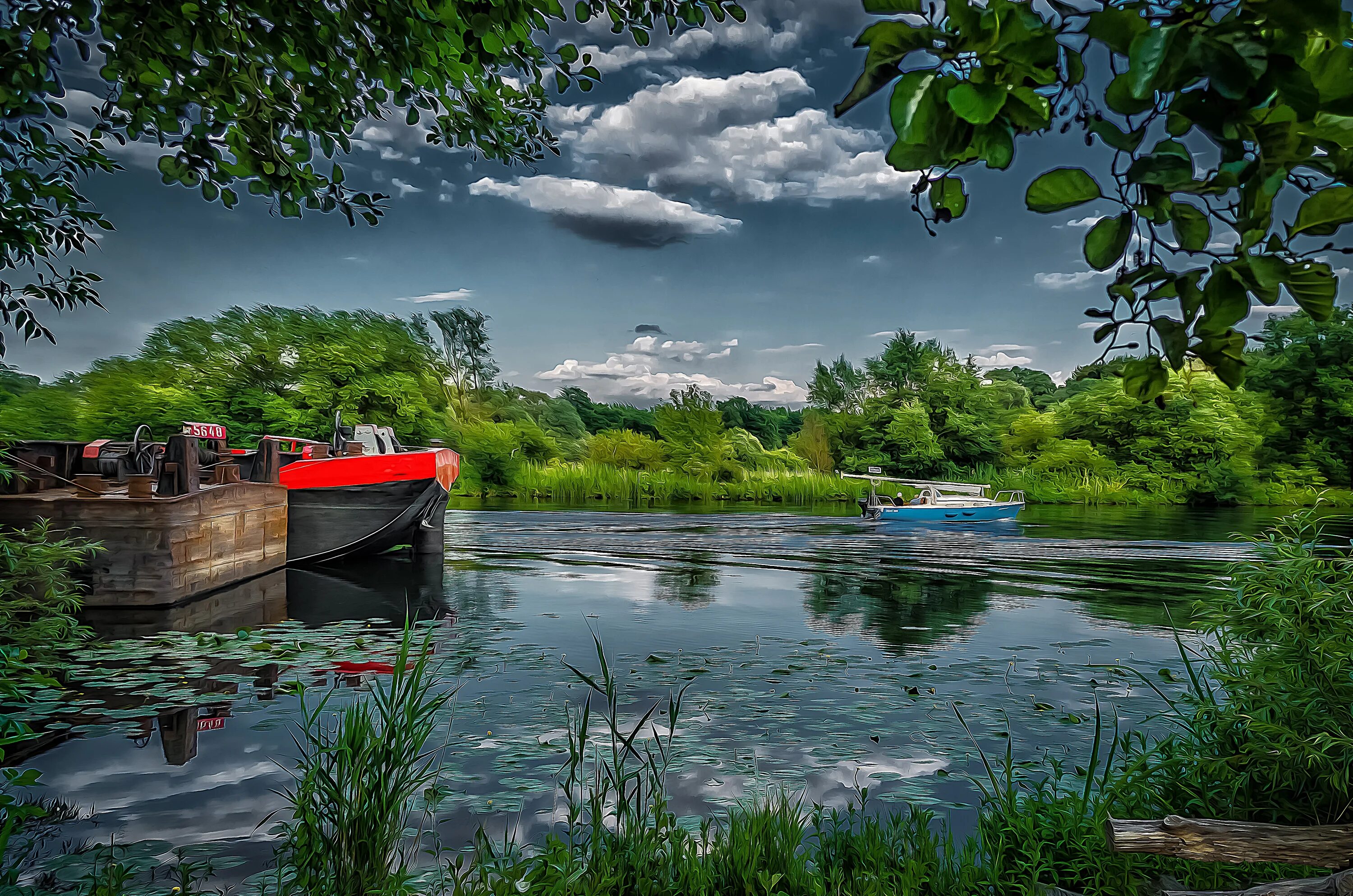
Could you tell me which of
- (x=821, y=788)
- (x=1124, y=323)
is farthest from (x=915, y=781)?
(x=1124, y=323)

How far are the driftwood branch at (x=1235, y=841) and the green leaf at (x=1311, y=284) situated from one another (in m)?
2.04

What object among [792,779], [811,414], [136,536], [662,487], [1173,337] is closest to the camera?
[1173,337]

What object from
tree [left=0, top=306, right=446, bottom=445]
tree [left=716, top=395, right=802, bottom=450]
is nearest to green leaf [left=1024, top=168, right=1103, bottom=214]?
tree [left=0, top=306, right=446, bottom=445]

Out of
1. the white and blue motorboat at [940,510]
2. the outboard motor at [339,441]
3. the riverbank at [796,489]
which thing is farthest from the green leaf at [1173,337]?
the riverbank at [796,489]

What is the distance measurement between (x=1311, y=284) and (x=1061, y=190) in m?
0.32

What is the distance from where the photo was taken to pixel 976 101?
2.65 ft

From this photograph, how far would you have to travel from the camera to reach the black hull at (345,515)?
13297 mm

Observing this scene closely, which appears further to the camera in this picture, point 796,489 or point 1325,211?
point 796,489

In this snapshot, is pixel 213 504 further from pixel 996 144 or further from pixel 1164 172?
pixel 1164 172

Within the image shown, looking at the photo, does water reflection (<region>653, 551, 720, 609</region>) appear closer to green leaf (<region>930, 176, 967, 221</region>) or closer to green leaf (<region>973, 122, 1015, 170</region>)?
green leaf (<region>930, 176, 967, 221</region>)

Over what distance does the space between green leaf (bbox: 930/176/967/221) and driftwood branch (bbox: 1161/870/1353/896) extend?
2.31 metres

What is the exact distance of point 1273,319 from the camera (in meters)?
36.9

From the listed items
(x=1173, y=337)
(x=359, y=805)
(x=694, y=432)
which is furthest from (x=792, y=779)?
(x=694, y=432)

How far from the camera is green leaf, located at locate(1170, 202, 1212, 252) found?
102 centimetres
